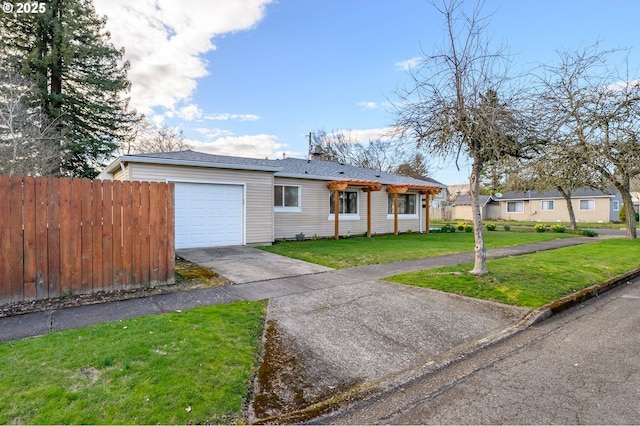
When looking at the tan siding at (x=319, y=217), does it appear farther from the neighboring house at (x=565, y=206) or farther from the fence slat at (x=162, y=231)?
the neighboring house at (x=565, y=206)

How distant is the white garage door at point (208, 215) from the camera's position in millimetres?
10414

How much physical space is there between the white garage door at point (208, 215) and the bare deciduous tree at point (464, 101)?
6620mm

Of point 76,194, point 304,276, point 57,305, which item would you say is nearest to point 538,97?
point 304,276

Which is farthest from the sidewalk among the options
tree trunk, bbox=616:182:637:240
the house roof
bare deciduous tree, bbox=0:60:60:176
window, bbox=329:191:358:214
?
the house roof

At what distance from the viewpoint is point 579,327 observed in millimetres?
4633

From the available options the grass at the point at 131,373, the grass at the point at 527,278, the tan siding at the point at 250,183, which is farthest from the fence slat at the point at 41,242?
the grass at the point at 527,278

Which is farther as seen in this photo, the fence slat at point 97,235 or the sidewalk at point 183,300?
the fence slat at point 97,235

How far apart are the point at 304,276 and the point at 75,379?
15.3ft

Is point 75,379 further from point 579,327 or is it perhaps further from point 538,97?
point 538,97

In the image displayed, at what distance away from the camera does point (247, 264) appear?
27.0 ft

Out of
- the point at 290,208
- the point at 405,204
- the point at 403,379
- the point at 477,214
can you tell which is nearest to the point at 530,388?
the point at 403,379

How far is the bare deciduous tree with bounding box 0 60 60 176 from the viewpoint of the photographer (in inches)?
595

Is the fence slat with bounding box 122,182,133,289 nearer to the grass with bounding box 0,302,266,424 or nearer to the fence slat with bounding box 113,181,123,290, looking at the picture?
the fence slat with bounding box 113,181,123,290

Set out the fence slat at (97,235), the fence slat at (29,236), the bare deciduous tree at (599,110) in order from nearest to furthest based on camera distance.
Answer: the fence slat at (29,236)
the fence slat at (97,235)
the bare deciduous tree at (599,110)
